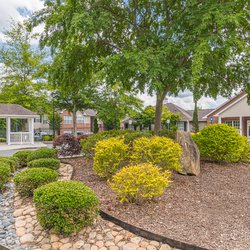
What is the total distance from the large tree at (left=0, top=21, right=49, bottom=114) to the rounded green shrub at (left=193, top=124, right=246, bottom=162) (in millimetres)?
19225

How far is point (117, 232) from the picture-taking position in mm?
3643

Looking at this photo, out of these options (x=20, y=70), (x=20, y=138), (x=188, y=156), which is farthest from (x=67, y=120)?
(x=188, y=156)

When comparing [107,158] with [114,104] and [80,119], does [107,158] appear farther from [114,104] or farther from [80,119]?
[80,119]

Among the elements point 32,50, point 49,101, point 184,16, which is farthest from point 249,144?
point 32,50

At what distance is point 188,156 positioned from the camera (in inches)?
267

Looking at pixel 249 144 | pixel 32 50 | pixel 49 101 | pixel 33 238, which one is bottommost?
pixel 33 238

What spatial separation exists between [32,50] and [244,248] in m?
25.2

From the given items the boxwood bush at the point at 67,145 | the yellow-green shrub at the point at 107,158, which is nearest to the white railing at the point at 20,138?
the boxwood bush at the point at 67,145

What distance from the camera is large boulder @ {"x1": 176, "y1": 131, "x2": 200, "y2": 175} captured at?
21.8 feet

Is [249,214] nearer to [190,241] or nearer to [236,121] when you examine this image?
[190,241]

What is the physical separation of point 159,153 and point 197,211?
1859mm

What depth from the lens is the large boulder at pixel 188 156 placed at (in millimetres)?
6648

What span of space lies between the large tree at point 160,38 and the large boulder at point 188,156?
150cm

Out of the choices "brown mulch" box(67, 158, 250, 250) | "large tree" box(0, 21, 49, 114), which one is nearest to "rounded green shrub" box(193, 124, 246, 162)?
"brown mulch" box(67, 158, 250, 250)
